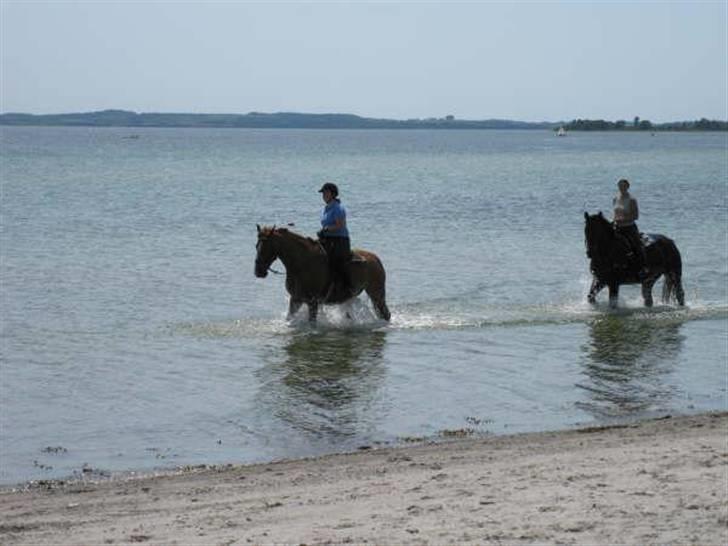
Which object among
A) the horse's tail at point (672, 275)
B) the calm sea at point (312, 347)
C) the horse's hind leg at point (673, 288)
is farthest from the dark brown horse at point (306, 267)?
the horse's hind leg at point (673, 288)

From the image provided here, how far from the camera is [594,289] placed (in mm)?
21828

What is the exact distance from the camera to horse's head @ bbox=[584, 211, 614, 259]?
69.1 feet

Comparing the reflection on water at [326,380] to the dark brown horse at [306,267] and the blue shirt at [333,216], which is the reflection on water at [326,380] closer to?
the dark brown horse at [306,267]

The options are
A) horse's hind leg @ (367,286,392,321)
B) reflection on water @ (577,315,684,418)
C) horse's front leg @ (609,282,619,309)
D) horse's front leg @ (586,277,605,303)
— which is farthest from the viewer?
horse's front leg @ (586,277,605,303)

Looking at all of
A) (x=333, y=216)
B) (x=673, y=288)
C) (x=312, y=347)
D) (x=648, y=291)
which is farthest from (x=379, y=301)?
(x=673, y=288)

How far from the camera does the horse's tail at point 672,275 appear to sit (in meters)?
21.8

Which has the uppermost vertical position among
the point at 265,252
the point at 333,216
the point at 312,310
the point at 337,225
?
the point at 333,216

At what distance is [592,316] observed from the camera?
20953 mm

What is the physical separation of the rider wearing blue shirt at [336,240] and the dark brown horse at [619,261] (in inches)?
153

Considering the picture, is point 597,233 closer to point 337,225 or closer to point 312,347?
point 337,225

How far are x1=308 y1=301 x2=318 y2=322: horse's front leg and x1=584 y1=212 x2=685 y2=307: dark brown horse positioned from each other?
438 centimetres

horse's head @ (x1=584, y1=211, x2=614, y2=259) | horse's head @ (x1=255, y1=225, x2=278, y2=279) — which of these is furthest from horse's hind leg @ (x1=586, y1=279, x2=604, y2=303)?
horse's head @ (x1=255, y1=225, x2=278, y2=279)

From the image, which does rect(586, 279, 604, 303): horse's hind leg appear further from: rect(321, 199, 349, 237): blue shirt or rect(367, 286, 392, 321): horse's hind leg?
rect(321, 199, 349, 237): blue shirt

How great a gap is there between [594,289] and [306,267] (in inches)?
206
